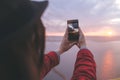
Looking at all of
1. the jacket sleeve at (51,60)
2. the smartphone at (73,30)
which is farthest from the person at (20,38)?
the smartphone at (73,30)

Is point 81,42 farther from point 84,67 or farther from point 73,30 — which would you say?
point 84,67

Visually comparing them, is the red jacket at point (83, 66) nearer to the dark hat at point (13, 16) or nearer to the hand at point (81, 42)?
the hand at point (81, 42)

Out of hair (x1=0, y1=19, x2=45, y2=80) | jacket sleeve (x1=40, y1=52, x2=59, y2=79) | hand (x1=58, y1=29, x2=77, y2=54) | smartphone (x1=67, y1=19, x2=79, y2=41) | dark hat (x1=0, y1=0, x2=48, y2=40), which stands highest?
dark hat (x1=0, y1=0, x2=48, y2=40)

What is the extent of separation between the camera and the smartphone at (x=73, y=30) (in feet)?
5.48

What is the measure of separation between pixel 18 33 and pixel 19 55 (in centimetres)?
6

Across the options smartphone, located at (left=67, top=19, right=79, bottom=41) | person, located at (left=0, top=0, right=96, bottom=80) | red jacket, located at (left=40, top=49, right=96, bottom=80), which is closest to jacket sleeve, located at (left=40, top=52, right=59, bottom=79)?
red jacket, located at (left=40, top=49, right=96, bottom=80)

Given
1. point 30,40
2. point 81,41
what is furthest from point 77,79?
point 30,40

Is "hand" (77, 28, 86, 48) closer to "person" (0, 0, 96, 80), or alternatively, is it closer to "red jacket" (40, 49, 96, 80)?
"red jacket" (40, 49, 96, 80)

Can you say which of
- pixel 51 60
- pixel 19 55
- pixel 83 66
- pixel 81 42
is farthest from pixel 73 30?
pixel 19 55

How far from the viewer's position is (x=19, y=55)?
0.82 metres

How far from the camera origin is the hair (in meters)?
0.79

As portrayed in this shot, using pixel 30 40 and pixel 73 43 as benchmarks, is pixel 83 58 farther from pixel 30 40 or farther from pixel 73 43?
pixel 30 40

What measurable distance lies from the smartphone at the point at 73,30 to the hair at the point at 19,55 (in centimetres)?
82

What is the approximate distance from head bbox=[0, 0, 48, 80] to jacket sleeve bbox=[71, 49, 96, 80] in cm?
51
